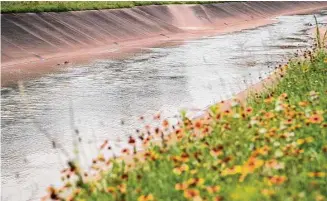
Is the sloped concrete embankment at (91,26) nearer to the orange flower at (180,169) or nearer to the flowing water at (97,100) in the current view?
the flowing water at (97,100)

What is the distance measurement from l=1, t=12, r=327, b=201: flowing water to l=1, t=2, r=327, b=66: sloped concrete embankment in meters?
3.56

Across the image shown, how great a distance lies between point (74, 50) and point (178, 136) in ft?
65.8

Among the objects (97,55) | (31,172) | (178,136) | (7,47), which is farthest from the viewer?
(97,55)

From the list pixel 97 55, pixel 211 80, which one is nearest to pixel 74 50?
pixel 97 55

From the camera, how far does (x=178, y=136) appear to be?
587cm

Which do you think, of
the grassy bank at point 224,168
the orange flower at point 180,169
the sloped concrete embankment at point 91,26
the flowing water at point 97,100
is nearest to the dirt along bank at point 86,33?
the sloped concrete embankment at point 91,26

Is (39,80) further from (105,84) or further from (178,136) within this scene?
(178,136)

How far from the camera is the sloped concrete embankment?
23.7 m

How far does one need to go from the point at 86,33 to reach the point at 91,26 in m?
1.75

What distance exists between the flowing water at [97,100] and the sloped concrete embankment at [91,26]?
3560mm

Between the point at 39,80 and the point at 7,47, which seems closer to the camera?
the point at 39,80

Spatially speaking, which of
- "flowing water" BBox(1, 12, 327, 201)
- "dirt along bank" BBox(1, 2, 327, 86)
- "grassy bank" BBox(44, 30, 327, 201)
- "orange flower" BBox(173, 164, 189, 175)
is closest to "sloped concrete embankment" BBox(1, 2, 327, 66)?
"dirt along bank" BBox(1, 2, 327, 86)

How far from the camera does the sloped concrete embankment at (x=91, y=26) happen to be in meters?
23.7

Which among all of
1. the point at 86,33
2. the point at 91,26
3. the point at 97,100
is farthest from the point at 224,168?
the point at 91,26
